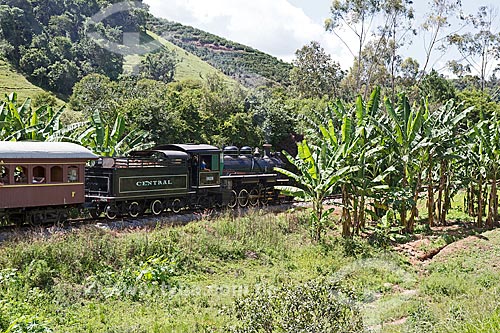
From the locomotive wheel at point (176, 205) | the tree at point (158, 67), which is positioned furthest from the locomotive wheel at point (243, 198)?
the tree at point (158, 67)

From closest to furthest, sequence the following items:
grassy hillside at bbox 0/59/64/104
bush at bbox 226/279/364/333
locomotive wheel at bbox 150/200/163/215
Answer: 1. bush at bbox 226/279/364/333
2. locomotive wheel at bbox 150/200/163/215
3. grassy hillside at bbox 0/59/64/104

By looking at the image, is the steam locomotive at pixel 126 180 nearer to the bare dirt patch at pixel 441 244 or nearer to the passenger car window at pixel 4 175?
the passenger car window at pixel 4 175

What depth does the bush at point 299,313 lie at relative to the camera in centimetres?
703

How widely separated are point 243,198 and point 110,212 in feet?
23.2

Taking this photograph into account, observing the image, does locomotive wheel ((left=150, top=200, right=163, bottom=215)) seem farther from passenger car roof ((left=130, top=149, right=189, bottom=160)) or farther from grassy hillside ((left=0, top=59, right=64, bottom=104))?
grassy hillside ((left=0, top=59, right=64, bottom=104))

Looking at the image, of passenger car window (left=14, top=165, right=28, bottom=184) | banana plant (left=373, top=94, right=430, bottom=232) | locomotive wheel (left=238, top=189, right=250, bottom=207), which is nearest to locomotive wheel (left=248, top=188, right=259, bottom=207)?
locomotive wheel (left=238, top=189, right=250, bottom=207)

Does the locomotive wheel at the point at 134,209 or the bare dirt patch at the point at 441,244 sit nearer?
the bare dirt patch at the point at 441,244

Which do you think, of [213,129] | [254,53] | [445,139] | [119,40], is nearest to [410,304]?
[445,139]

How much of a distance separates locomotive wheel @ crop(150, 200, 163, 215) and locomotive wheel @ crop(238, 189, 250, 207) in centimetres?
476

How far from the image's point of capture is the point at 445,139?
18672 mm

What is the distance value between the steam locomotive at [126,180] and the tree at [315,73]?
34633mm

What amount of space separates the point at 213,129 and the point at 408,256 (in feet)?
67.0

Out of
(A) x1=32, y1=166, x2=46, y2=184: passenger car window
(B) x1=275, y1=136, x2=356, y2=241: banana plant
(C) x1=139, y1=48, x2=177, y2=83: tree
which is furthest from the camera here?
(C) x1=139, y1=48, x2=177, y2=83: tree

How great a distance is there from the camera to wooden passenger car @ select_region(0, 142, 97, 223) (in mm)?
15031
